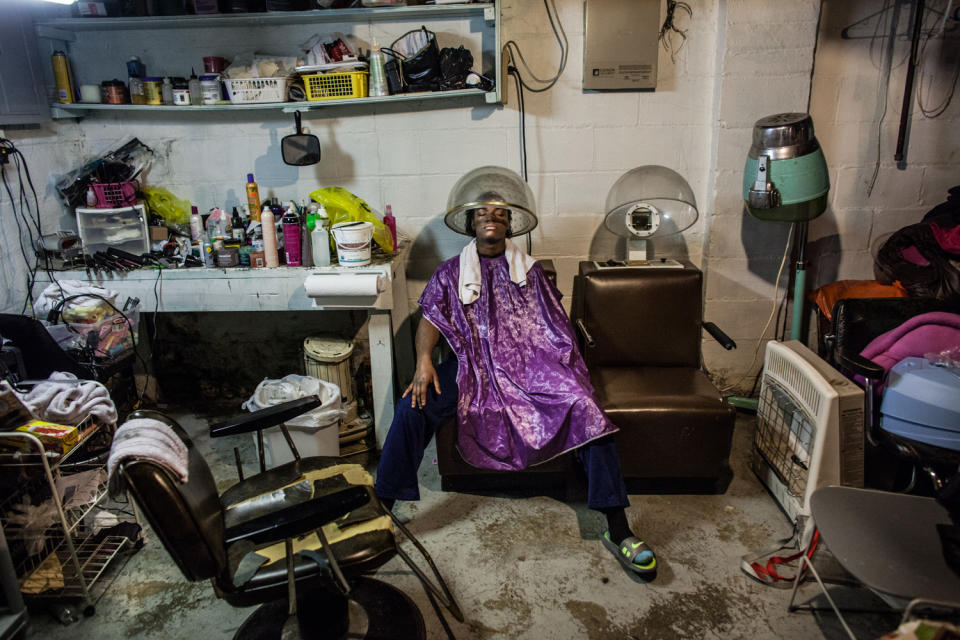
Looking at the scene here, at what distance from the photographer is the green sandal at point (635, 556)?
2.15 metres

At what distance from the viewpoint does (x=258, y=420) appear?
76.0 inches

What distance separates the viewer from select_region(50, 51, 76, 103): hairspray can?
302 centimetres

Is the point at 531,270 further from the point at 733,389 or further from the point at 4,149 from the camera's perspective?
the point at 4,149

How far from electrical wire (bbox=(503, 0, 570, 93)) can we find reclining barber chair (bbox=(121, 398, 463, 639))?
6.29 ft

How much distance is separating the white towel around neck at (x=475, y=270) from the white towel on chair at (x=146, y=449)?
1320 mm

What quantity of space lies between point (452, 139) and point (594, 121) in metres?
0.70

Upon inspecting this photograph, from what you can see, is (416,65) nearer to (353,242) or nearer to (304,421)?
(353,242)

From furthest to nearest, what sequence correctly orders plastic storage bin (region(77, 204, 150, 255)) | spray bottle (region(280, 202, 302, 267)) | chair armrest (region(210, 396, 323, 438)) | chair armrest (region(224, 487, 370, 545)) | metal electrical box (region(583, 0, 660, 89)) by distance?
plastic storage bin (region(77, 204, 150, 255))
metal electrical box (region(583, 0, 660, 89))
spray bottle (region(280, 202, 302, 267))
chair armrest (region(210, 396, 323, 438))
chair armrest (region(224, 487, 370, 545))

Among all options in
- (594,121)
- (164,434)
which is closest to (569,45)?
(594,121)

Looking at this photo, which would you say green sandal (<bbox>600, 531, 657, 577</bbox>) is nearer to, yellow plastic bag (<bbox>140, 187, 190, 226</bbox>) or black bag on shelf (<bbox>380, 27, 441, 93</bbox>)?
black bag on shelf (<bbox>380, 27, 441, 93</bbox>)

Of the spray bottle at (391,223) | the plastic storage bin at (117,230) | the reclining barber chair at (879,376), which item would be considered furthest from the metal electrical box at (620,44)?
the plastic storage bin at (117,230)

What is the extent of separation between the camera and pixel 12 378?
2234 mm

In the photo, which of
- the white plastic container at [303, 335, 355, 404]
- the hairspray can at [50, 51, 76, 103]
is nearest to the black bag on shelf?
the white plastic container at [303, 335, 355, 404]

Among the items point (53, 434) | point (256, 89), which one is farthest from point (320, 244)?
point (53, 434)
